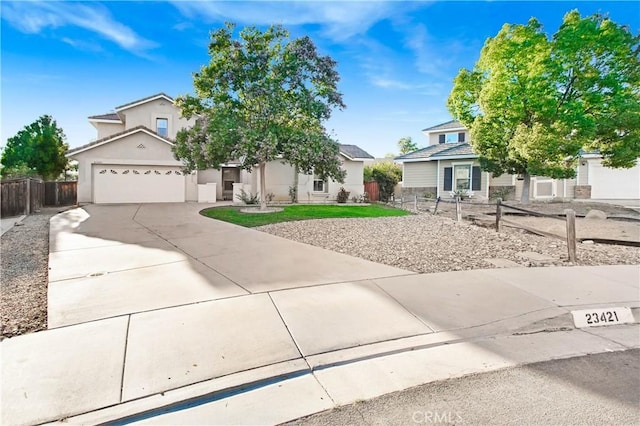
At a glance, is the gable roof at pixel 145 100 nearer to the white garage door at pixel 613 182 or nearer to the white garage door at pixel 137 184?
the white garage door at pixel 137 184

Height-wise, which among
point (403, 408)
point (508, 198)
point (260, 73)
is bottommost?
point (403, 408)

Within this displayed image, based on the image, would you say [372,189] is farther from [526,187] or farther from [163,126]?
[163,126]

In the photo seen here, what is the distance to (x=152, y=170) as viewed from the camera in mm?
21172

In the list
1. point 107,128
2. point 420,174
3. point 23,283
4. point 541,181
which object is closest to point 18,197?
point 107,128

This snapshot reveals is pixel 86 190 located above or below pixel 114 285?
above

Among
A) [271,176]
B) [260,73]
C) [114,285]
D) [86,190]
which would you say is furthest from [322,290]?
[86,190]

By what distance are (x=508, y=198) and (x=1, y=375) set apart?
25.4 meters

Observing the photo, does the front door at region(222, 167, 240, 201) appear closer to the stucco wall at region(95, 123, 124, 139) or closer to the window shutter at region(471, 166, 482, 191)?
the stucco wall at region(95, 123, 124, 139)

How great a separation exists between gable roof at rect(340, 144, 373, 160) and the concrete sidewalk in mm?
17136

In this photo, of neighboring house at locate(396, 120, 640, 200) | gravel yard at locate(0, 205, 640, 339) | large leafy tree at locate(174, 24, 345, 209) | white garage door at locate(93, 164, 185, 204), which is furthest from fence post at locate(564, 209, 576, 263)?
white garage door at locate(93, 164, 185, 204)

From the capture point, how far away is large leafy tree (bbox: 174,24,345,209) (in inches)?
574

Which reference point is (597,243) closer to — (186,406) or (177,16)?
(186,406)

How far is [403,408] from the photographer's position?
110 inches

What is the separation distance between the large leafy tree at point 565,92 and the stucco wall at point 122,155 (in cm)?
1829
